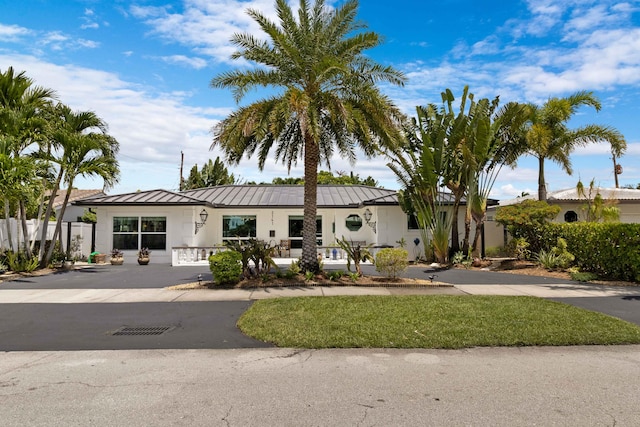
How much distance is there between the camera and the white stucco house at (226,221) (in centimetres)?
1964

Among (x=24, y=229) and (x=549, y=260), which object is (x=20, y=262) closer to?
(x=24, y=229)

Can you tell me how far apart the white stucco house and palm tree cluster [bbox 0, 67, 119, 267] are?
3.12 meters

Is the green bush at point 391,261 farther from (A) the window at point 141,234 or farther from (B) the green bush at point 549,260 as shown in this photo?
(A) the window at point 141,234

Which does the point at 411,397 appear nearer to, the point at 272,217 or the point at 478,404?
the point at 478,404

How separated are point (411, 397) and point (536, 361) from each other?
2.29 metres

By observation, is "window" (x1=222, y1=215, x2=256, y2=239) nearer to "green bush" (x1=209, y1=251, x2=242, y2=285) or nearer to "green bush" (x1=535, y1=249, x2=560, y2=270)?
"green bush" (x1=209, y1=251, x2=242, y2=285)

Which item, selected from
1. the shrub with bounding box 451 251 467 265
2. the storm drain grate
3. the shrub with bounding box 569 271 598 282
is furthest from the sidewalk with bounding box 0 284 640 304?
the shrub with bounding box 451 251 467 265

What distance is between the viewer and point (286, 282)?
1208cm

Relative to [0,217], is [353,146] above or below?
above

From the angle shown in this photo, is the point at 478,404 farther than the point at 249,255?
No

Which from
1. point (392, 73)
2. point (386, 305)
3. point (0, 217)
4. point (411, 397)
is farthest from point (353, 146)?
point (0, 217)

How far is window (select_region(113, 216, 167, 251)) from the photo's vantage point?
19.8 metres

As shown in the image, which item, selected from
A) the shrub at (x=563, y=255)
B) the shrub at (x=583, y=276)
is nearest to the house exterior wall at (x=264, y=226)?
the shrub at (x=563, y=255)

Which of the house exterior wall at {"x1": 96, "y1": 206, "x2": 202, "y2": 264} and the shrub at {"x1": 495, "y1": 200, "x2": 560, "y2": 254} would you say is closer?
the shrub at {"x1": 495, "y1": 200, "x2": 560, "y2": 254}
